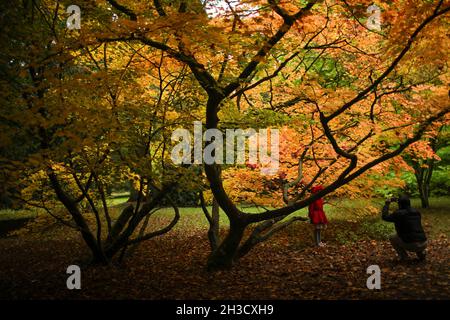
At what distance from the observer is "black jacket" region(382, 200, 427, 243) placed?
6.32 metres

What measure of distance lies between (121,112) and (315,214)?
5.25m

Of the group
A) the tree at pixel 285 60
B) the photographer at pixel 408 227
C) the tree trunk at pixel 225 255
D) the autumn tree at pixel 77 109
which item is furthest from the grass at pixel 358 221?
the autumn tree at pixel 77 109

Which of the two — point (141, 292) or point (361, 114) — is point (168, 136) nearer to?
Result: point (141, 292)

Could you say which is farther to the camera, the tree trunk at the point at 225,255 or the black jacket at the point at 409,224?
the tree trunk at the point at 225,255

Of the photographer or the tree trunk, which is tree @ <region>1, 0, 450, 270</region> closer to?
the tree trunk

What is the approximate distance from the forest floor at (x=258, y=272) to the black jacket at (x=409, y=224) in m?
0.51

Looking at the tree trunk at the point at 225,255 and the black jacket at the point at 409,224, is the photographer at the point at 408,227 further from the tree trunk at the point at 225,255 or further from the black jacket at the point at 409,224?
the tree trunk at the point at 225,255

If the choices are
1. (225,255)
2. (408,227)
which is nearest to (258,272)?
(225,255)

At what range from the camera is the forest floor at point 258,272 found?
5532mm

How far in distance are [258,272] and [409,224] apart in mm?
2798

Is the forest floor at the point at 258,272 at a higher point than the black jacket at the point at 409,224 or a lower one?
lower

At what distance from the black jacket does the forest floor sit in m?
0.51

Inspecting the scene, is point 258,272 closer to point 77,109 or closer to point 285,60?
point 285,60

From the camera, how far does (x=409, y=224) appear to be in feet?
21.0
